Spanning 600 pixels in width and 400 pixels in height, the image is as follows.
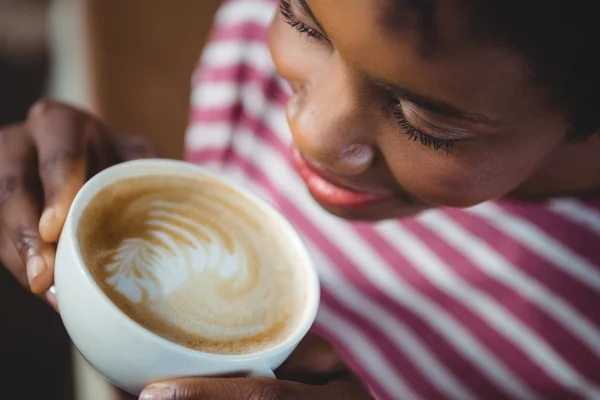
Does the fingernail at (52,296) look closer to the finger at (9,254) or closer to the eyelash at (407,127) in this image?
the finger at (9,254)

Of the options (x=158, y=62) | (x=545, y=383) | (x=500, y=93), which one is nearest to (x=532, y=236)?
(x=545, y=383)

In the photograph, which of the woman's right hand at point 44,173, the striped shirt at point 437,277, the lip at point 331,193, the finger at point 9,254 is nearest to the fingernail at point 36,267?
the woman's right hand at point 44,173

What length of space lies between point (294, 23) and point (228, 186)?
15cm

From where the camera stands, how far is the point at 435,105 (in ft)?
1.48

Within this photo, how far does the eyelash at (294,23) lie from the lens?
50 cm

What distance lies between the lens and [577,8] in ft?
1.36

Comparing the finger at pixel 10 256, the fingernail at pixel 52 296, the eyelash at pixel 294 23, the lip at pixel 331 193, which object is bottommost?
the finger at pixel 10 256

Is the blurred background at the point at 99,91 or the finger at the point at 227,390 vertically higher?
the finger at the point at 227,390

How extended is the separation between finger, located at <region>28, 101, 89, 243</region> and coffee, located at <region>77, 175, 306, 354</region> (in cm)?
3

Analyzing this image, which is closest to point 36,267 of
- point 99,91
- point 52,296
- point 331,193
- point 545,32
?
point 52,296

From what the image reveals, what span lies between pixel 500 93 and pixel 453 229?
405mm

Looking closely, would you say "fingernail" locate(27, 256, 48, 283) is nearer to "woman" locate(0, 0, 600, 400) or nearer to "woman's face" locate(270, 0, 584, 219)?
"woman" locate(0, 0, 600, 400)

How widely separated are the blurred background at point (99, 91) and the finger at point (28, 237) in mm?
374

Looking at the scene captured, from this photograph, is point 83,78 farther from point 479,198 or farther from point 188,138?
point 479,198
